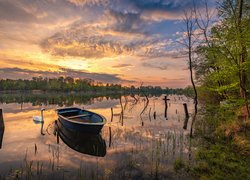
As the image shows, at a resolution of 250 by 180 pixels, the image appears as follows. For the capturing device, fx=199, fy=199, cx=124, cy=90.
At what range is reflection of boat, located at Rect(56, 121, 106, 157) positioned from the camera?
48.6ft

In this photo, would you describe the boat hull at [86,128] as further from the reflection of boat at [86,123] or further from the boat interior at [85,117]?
the boat interior at [85,117]

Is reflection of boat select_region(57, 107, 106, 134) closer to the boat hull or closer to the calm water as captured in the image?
the boat hull

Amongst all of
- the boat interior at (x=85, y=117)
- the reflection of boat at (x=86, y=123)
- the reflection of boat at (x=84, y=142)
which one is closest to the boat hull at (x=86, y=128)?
the reflection of boat at (x=86, y=123)

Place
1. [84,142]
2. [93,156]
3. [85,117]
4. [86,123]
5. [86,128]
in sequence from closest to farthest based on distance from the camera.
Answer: [93,156] → [84,142] → [86,123] → [86,128] → [85,117]

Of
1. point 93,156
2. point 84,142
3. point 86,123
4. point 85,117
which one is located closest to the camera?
point 93,156

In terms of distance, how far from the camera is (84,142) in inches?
677

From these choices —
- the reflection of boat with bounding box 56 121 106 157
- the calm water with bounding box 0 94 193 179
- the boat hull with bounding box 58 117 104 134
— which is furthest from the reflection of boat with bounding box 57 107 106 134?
the calm water with bounding box 0 94 193 179

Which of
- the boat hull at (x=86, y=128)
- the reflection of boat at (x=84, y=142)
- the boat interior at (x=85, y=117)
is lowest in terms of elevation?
the reflection of boat at (x=84, y=142)

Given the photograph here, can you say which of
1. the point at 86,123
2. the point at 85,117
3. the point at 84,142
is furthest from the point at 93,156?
the point at 85,117

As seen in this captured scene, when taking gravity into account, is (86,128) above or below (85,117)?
below

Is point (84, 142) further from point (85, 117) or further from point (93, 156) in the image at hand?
point (85, 117)

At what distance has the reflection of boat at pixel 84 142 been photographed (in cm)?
1480

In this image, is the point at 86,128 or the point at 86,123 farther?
the point at 86,128

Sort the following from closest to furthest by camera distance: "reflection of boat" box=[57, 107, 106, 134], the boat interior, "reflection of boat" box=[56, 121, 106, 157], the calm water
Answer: the calm water < "reflection of boat" box=[56, 121, 106, 157] < "reflection of boat" box=[57, 107, 106, 134] < the boat interior
